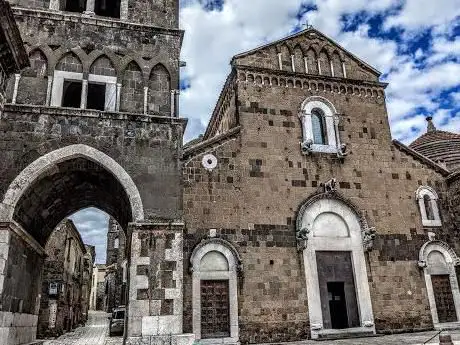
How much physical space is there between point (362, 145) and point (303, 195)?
3524mm

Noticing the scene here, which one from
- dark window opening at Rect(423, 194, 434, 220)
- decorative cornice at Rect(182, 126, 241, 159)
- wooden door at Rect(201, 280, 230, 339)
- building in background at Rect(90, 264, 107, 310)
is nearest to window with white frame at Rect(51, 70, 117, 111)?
decorative cornice at Rect(182, 126, 241, 159)

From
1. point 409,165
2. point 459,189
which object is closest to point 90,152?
point 409,165

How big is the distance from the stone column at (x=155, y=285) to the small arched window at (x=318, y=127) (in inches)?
280

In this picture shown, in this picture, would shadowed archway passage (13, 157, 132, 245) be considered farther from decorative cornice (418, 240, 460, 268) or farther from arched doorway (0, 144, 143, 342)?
decorative cornice (418, 240, 460, 268)

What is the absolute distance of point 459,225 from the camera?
662 inches

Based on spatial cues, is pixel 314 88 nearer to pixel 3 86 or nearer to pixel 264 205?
pixel 264 205

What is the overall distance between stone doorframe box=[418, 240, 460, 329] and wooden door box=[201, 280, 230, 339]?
758 centimetres

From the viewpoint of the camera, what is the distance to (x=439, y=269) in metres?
16.1

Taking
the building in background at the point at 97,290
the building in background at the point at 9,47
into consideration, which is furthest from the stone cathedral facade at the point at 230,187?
the building in background at the point at 97,290

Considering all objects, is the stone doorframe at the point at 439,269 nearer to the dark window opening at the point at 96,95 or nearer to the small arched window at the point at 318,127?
the small arched window at the point at 318,127

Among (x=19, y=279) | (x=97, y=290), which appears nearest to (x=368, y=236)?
(x=19, y=279)

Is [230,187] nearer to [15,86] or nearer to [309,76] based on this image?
[309,76]

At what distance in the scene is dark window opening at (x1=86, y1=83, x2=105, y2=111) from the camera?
14.4 m

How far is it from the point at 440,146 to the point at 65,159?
72.3 ft
